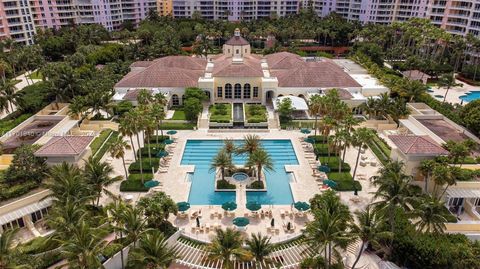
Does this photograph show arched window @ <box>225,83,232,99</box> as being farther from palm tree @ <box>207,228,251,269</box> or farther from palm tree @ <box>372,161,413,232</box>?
palm tree @ <box>207,228,251,269</box>

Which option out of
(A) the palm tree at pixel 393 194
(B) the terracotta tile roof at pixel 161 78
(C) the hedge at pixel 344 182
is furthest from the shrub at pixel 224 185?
(B) the terracotta tile roof at pixel 161 78

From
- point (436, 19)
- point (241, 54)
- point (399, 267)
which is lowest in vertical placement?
point (399, 267)

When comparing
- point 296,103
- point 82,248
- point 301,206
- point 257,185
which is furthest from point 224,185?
point 296,103

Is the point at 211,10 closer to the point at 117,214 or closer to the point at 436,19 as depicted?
the point at 436,19

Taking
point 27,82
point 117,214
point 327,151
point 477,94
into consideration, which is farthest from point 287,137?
point 27,82

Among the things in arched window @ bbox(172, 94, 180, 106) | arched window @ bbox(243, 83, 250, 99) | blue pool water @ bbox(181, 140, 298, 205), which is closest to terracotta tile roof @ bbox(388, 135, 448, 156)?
blue pool water @ bbox(181, 140, 298, 205)

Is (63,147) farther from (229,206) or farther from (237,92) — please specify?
(237,92)

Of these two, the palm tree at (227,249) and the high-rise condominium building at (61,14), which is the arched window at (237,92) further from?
the high-rise condominium building at (61,14)
